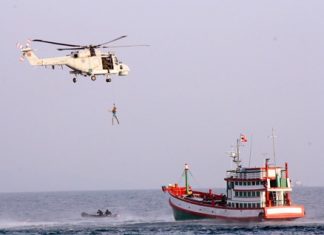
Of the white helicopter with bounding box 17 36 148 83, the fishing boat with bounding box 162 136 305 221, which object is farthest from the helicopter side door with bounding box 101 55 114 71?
the fishing boat with bounding box 162 136 305 221

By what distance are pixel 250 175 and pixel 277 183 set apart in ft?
9.77

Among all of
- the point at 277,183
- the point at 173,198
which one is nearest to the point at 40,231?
the point at 173,198

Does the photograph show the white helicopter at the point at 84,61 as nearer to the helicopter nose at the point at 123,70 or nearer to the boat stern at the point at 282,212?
the helicopter nose at the point at 123,70

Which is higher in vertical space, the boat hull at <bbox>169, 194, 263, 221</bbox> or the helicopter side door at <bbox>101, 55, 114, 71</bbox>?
the helicopter side door at <bbox>101, 55, 114, 71</bbox>

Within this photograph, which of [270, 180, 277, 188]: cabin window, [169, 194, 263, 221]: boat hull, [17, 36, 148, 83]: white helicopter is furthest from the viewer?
[270, 180, 277, 188]: cabin window

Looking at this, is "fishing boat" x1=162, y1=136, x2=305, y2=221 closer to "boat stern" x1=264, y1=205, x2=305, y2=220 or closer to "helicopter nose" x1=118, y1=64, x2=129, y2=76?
"boat stern" x1=264, y1=205, x2=305, y2=220

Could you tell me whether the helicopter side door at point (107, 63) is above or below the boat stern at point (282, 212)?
above

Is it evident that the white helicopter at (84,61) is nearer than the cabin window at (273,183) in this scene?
Yes

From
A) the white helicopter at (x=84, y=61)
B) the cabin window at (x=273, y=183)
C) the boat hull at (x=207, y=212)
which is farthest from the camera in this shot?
the cabin window at (x=273, y=183)

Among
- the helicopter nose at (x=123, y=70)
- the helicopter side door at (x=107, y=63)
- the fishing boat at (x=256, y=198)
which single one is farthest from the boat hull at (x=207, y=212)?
the helicopter side door at (x=107, y=63)

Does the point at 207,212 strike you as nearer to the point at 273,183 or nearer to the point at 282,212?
the point at 273,183

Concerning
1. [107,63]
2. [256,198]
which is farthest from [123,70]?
[256,198]

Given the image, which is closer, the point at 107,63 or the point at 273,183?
the point at 107,63

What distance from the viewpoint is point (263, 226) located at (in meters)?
85.0
